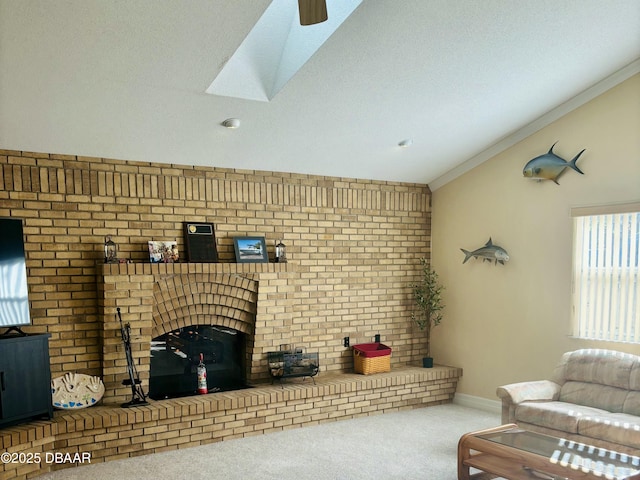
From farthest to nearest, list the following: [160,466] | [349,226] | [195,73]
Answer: [349,226] → [160,466] → [195,73]

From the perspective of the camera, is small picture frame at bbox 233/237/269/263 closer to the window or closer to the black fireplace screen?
the black fireplace screen

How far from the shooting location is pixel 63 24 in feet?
10.3

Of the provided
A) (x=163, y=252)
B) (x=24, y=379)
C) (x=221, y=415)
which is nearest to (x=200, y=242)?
(x=163, y=252)

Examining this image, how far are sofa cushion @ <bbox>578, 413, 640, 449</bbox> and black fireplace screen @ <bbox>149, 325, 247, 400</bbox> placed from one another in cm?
305

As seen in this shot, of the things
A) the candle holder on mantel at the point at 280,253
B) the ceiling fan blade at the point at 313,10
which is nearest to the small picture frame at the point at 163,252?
the candle holder on mantel at the point at 280,253

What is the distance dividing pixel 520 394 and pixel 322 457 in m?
1.71

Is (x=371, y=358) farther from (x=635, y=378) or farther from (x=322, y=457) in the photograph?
(x=635, y=378)

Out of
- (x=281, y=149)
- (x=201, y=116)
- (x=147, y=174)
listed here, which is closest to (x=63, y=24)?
(x=201, y=116)

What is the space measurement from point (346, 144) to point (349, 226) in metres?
1.15

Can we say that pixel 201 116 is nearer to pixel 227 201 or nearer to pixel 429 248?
pixel 227 201

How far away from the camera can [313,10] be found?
7.81 feet

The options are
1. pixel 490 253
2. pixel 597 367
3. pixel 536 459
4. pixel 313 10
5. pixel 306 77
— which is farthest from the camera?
pixel 490 253

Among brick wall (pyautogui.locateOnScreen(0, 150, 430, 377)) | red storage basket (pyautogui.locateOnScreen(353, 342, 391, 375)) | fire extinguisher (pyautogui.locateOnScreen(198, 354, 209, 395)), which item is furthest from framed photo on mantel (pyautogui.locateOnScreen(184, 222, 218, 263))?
red storage basket (pyautogui.locateOnScreen(353, 342, 391, 375))

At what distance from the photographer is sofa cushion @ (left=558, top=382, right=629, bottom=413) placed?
439 centimetres
